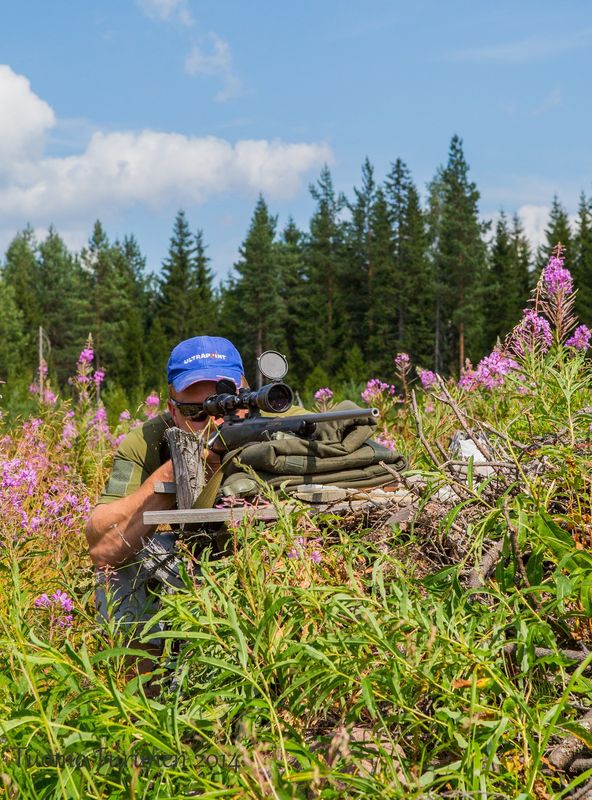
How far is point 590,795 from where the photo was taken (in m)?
1.66


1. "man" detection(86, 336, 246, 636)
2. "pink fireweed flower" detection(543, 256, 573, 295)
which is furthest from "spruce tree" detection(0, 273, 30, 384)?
"pink fireweed flower" detection(543, 256, 573, 295)

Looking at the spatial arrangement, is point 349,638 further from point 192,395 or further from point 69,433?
point 69,433

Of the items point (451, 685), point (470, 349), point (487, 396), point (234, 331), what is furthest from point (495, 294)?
point (451, 685)

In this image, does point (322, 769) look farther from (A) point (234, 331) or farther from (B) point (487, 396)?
(A) point (234, 331)

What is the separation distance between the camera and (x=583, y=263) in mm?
67938

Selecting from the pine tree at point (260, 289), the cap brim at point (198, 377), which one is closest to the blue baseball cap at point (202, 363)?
the cap brim at point (198, 377)

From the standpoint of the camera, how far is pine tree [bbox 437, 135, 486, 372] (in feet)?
224

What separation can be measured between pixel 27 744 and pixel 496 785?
947mm

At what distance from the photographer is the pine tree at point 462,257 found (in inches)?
2682

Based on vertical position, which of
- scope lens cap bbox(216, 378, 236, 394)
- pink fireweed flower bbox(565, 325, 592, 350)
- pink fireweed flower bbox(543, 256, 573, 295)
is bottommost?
scope lens cap bbox(216, 378, 236, 394)

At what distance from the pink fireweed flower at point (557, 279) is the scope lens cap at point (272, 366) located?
5.04 feet

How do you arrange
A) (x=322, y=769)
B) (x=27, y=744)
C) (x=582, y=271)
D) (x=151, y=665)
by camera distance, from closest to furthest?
(x=322, y=769)
(x=27, y=744)
(x=151, y=665)
(x=582, y=271)

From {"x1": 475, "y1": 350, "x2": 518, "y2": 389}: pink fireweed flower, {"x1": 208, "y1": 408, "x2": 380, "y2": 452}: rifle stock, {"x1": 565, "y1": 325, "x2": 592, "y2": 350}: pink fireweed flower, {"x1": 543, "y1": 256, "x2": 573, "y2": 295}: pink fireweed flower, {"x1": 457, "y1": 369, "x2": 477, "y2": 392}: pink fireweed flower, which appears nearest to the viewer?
{"x1": 208, "y1": 408, "x2": 380, "y2": 452}: rifle stock

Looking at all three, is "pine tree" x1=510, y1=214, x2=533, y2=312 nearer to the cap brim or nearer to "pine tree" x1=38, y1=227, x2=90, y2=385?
"pine tree" x1=38, y1=227, x2=90, y2=385
